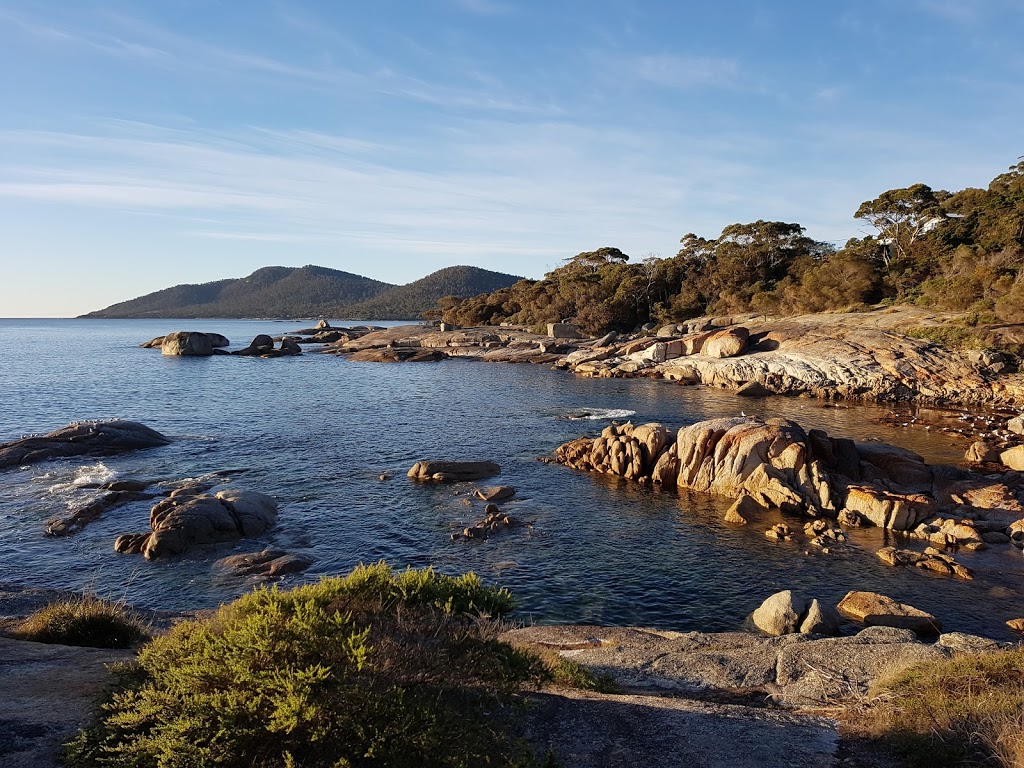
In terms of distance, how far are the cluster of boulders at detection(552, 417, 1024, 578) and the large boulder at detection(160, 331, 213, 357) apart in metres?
91.6

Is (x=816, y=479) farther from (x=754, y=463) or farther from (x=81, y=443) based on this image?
(x=81, y=443)

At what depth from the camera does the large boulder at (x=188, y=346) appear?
10794cm

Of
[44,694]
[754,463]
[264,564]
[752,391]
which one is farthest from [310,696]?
[752,391]

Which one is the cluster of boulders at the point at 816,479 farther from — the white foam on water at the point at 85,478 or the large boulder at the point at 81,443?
the large boulder at the point at 81,443

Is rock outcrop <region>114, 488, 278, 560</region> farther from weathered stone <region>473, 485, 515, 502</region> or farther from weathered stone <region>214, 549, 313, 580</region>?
weathered stone <region>473, 485, 515, 502</region>

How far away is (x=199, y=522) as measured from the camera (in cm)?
2448

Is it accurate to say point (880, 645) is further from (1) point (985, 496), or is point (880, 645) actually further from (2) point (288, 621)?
(1) point (985, 496)

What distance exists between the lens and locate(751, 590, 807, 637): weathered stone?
17.5 metres

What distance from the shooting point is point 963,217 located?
87500mm

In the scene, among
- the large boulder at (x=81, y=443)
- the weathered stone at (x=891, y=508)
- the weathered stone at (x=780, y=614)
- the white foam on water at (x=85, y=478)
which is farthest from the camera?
the large boulder at (x=81, y=443)

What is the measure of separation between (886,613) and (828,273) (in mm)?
74094

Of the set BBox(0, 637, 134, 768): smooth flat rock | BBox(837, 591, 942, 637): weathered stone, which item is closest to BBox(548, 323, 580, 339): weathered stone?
BBox(837, 591, 942, 637): weathered stone

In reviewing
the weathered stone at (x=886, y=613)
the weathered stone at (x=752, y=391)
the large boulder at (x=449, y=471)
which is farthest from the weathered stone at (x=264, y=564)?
the weathered stone at (x=752, y=391)

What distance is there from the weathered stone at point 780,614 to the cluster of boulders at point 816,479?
7461mm
